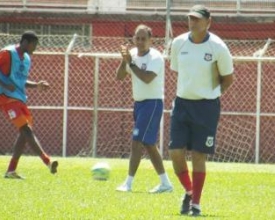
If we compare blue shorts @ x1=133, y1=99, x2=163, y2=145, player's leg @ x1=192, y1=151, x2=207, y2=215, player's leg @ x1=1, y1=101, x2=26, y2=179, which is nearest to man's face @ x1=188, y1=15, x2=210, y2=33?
player's leg @ x1=192, y1=151, x2=207, y2=215

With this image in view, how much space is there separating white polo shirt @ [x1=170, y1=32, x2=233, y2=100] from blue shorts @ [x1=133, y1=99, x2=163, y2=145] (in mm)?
2646

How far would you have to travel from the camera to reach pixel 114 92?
25.1m

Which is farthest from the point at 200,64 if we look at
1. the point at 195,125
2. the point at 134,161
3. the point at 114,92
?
the point at 114,92

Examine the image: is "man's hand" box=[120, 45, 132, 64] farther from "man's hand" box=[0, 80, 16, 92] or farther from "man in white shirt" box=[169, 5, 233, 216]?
"man's hand" box=[0, 80, 16, 92]

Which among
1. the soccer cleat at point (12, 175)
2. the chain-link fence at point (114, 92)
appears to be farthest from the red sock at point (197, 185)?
the chain-link fence at point (114, 92)

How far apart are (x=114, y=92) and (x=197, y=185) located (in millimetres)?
14123

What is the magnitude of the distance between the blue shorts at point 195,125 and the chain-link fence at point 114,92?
12144 mm

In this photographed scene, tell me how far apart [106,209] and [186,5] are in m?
16.3

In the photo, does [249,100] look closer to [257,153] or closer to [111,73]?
[257,153]

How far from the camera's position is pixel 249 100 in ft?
80.1

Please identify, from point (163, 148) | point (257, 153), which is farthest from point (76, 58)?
point (257, 153)

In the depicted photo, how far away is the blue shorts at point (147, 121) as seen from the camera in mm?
13867

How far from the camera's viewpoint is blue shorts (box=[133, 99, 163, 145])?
13.9 metres

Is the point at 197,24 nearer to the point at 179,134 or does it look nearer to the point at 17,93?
the point at 179,134
